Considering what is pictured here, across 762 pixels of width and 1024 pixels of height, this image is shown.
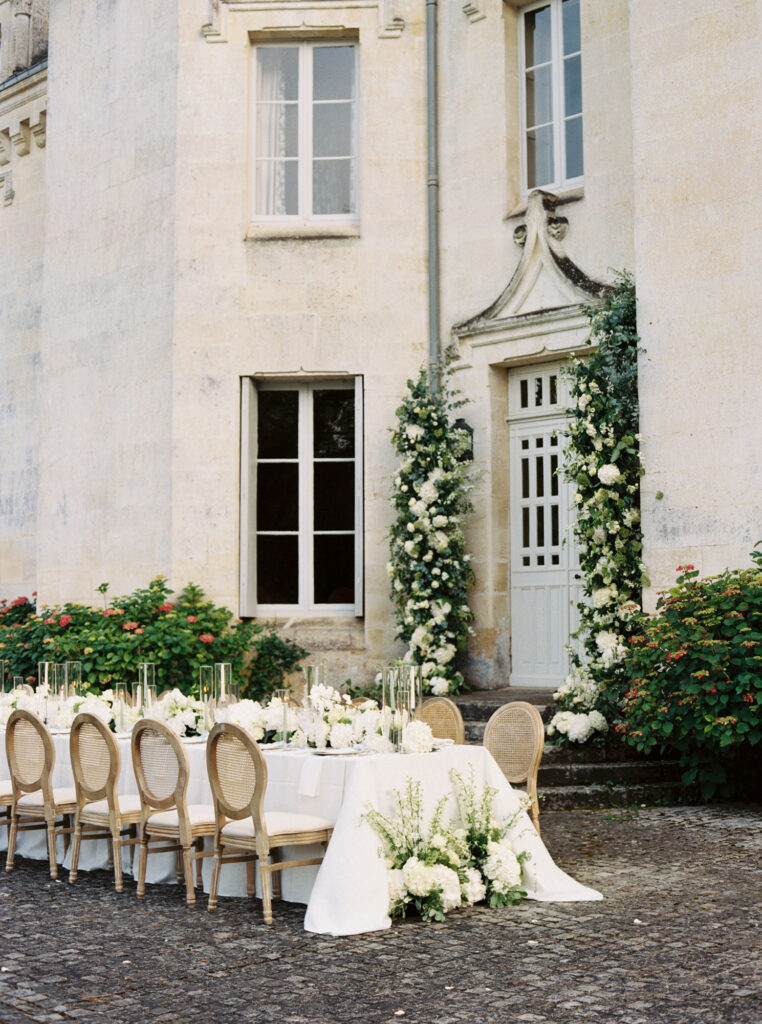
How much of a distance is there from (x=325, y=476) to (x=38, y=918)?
673 cm

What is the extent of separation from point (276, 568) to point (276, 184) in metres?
3.62

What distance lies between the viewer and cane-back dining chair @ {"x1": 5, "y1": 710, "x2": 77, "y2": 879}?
278 inches

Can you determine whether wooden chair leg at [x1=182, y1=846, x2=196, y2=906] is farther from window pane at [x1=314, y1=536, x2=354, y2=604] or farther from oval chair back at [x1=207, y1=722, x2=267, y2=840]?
window pane at [x1=314, y1=536, x2=354, y2=604]

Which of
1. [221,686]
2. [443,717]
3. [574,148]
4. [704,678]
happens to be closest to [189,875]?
[221,686]

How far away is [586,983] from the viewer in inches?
181

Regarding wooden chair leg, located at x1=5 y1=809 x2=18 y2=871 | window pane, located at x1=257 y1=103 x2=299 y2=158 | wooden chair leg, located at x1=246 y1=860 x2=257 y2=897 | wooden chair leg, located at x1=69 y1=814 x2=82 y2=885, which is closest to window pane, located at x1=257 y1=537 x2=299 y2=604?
window pane, located at x1=257 y1=103 x2=299 y2=158

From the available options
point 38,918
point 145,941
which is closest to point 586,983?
point 145,941

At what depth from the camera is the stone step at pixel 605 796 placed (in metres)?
8.66

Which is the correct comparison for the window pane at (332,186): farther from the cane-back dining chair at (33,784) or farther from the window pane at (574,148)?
the cane-back dining chair at (33,784)

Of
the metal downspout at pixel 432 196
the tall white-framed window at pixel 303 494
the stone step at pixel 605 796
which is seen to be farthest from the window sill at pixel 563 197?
the stone step at pixel 605 796

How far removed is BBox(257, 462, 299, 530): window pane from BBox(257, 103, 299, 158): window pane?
118 inches

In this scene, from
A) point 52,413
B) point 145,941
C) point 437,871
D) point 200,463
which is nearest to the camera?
point 145,941

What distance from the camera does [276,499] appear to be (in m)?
12.1

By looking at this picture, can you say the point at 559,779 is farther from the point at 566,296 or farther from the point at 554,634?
the point at 566,296
